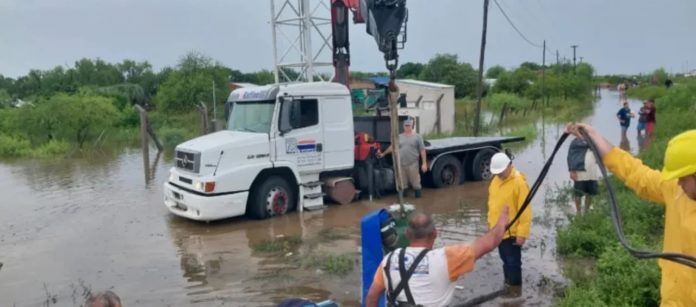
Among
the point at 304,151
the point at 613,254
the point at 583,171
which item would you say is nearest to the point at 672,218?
the point at 613,254

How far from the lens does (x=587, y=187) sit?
9836mm

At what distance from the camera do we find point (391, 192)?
13539 mm

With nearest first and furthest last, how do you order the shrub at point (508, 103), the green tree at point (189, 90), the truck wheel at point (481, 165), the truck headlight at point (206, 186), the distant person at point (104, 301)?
the distant person at point (104, 301) < the truck headlight at point (206, 186) < the truck wheel at point (481, 165) < the green tree at point (189, 90) < the shrub at point (508, 103)

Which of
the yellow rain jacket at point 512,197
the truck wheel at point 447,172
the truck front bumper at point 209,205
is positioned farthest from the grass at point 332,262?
the truck wheel at point 447,172

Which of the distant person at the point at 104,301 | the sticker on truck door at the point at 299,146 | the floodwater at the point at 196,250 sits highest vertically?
the sticker on truck door at the point at 299,146

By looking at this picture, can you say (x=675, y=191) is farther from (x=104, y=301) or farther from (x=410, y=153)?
(x=410, y=153)

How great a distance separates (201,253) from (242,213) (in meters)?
1.91

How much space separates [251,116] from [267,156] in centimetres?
104

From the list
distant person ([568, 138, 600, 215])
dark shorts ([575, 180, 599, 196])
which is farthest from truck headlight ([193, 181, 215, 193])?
dark shorts ([575, 180, 599, 196])

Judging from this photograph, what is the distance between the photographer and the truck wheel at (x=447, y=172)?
14.0 metres

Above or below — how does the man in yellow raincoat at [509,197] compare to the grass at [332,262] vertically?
above

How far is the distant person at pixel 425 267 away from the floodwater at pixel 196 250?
305 centimetres

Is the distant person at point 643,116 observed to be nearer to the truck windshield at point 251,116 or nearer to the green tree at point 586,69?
the truck windshield at point 251,116

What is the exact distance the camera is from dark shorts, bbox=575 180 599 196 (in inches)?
386
